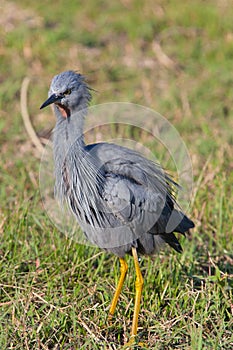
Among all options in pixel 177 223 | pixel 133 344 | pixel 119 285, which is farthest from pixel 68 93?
pixel 133 344

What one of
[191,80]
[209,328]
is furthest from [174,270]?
[191,80]

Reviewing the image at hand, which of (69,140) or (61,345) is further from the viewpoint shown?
(69,140)

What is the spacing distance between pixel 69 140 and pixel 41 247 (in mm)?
952

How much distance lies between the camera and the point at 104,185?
154 inches

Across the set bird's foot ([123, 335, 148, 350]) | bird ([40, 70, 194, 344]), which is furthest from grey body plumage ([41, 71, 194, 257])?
bird's foot ([123, 335, 148, 350])

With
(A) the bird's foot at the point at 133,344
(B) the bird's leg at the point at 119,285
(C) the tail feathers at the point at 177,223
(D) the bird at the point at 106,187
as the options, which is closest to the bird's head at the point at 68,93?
(D) the bird at the point at 106,187

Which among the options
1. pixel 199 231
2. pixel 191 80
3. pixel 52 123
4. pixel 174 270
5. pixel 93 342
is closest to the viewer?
pixel 93 342

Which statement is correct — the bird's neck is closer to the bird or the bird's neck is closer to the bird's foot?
the bird

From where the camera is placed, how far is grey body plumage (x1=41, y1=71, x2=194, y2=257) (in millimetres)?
3893

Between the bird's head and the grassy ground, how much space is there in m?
0.96

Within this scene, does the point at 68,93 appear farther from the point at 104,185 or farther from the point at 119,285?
the point at 119,285

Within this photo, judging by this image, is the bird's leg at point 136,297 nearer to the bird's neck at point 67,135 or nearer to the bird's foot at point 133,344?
the bird's foot at point 133,344

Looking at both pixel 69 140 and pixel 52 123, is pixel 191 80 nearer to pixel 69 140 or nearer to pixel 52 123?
pixel 52 123

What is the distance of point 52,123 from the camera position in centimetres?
652
